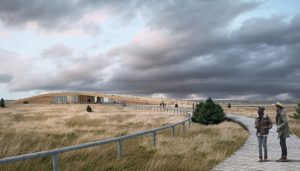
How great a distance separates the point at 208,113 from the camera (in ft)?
103

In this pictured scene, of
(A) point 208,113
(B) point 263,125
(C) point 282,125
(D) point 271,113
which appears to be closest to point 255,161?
(B) point 263,125

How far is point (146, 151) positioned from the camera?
43.4 feet

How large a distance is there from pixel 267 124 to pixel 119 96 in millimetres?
144534

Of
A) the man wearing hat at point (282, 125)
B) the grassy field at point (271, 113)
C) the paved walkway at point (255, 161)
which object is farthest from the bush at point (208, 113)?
the man wearing hat at point (282, 125)

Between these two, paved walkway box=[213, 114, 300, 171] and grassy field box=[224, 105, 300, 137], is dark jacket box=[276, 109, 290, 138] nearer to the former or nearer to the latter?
paved walkway box=[213, 114, 300, 171]

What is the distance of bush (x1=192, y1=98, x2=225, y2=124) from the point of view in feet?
103

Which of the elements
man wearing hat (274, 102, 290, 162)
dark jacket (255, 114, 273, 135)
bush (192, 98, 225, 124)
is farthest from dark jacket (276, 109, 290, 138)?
bush (192, 98, 225, 124)

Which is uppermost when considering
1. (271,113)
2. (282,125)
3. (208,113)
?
(282,125)

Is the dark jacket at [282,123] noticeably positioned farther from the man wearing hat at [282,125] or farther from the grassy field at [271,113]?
the grassy field at [271,113]

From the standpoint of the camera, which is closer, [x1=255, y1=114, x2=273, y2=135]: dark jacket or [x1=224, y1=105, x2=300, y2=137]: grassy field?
[x1=255, y1=114, x2=273, y2=135]: dark jacket

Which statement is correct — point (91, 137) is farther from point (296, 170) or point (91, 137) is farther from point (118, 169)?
point (296, 170)

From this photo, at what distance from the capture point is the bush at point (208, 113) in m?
31.4

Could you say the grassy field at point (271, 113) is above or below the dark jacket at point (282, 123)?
below

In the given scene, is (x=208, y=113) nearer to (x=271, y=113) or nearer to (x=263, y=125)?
(x=263, y=125)
